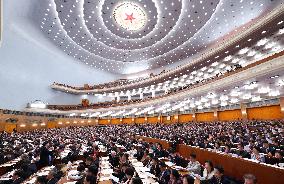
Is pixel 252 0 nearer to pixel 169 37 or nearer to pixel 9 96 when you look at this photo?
pixel 169 37

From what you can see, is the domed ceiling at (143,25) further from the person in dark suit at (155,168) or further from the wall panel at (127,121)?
the person in dark suit at (155,168)

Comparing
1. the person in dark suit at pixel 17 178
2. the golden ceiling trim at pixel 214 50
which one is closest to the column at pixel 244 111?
the golden ceiling trim at pixel 214 50

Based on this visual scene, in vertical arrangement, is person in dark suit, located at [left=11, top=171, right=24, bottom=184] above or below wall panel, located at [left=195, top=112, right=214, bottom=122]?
below

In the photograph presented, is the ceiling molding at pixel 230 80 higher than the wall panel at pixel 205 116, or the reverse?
the ceiling molding at pixel 230 80

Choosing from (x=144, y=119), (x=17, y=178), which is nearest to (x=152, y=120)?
→ (x=144, y=119)

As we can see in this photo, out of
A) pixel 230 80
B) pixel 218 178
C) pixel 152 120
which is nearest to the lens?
pixel 218 178

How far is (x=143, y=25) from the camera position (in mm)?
30906

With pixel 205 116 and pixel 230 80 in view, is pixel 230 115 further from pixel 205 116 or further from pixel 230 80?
pixel 230 80

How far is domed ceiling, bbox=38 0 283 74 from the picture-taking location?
76.4 feet

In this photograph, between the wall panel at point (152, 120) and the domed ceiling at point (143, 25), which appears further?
the wall panel at point (152, 120)

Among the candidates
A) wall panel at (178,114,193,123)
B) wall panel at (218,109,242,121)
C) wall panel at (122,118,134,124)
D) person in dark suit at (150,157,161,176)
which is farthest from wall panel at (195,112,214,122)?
person in dark suit at (150,157,161,176)

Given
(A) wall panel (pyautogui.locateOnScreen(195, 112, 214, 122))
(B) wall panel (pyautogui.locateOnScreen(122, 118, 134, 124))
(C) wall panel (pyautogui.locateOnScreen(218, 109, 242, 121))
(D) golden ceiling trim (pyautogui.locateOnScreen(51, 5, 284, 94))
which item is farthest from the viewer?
(B) wall panel (pyautogui.locateOnScreen(122, 118, 134, 124))

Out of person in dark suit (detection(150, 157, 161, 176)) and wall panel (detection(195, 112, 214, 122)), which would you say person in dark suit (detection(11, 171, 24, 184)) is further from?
wall panel (detection(195, 112, 214, 122))

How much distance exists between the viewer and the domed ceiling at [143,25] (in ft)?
76.4
